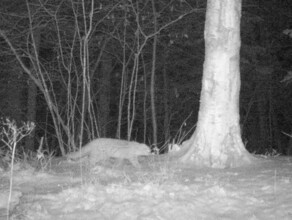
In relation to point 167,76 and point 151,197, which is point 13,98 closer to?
point 167,76

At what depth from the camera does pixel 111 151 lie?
7.11 metres

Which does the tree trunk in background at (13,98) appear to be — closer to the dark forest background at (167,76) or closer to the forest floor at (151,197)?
the dark forest background at (167,76)

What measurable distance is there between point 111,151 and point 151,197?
289cm

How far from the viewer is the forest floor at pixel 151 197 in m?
3.78

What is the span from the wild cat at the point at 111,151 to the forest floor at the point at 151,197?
3.69 feet

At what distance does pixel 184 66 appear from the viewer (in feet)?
63.0

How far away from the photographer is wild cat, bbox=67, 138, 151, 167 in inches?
278

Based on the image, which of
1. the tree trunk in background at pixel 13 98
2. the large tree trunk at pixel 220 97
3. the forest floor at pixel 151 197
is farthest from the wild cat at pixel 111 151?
the tree trunk in background at pixel 13 98

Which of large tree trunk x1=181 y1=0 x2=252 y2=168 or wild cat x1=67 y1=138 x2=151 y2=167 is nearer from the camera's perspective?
large tree trunk x1=181 y1=0 x2=252 y2=168

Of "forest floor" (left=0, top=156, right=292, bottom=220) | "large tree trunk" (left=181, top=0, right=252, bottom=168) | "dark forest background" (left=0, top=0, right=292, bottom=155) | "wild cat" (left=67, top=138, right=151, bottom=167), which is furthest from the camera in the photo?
"dark forest background" (left=0, top=0, right=292, bottom=155)

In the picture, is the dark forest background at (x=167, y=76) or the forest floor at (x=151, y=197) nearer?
the forest floor at (x=151, y=197)

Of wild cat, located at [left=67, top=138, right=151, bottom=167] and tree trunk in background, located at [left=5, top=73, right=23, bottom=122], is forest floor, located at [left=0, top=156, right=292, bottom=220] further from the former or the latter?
tree trunk in background, located at [left=5, top=73, right=23, bottom=122]

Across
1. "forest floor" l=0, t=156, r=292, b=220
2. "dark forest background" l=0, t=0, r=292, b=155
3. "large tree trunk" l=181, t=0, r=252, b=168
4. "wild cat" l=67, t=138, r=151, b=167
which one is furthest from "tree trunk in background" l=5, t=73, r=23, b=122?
"forest floor" l=0, t=156, r=292, b=220

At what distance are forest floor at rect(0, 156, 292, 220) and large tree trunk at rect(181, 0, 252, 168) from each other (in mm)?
923
